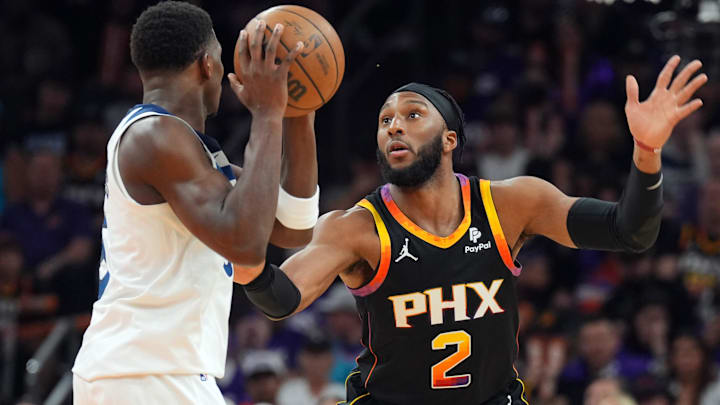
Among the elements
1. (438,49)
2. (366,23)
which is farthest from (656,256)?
(366,23)

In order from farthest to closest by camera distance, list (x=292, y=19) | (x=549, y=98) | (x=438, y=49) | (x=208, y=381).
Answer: (x=438, y=49) → (x=549, y=98) → (x=292, y=19) → (x=208, y=381)

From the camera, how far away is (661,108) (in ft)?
13.0

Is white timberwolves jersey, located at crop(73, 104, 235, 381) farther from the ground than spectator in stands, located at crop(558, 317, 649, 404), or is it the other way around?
white timberwolves jersey, located at crop(73, 104, 235, 381)

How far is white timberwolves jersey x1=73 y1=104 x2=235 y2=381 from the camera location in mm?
3236

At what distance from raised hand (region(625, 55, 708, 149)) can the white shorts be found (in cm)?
194

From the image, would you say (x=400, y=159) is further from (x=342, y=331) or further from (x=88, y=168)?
(x=88, y=168)

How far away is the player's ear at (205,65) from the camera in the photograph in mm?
3506

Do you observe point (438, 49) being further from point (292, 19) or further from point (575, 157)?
point (292, 19)

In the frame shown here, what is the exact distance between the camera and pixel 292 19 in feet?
12.1

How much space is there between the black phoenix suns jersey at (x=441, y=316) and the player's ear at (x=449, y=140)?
0.37 metres

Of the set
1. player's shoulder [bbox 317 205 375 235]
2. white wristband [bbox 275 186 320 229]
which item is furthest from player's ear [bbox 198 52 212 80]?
player's shoulder [bbox 317 205 375 235]

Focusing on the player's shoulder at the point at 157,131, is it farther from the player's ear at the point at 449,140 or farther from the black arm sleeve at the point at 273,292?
the player's ear at the point at 449,140

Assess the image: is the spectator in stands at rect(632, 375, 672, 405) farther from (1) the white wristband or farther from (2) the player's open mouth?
(1) the white wristband

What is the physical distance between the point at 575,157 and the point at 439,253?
494cm
